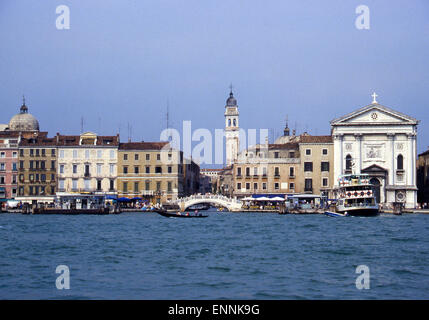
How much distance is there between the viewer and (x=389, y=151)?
70.6m

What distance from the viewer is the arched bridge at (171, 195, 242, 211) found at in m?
70.3

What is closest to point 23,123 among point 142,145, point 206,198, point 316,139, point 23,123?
point 23,123

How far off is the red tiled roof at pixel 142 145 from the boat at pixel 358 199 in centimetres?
2141

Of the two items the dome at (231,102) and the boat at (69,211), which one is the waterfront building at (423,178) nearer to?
the boat at (69,211)

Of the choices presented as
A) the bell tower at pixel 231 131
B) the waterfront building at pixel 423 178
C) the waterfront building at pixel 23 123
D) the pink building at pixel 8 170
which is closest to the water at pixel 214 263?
the pink building at pixel 8 170

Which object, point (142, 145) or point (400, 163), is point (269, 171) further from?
point (142, 145)

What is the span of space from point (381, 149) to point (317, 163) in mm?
6430

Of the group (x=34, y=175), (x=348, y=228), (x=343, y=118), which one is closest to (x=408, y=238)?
(x=348, y=228)

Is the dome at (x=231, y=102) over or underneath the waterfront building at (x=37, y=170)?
over

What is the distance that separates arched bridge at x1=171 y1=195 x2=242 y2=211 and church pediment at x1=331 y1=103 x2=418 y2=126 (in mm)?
13055

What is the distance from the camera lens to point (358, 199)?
198 ft

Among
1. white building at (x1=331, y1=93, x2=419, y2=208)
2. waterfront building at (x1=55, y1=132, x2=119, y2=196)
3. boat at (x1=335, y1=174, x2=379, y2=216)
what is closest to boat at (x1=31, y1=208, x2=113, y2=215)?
waterfront building at (x1=55, y1=132, x2=119, y2=196)

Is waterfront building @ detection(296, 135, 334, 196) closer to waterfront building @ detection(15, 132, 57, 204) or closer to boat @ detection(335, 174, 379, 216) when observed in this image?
boat @ detection(335, 174, 379, 216)

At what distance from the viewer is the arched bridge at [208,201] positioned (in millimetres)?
70312
